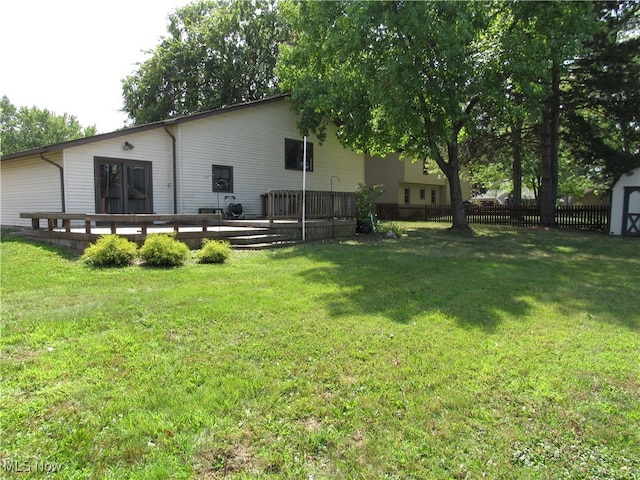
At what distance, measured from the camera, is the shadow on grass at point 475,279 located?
4.89 meters

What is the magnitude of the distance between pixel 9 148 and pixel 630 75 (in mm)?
61142

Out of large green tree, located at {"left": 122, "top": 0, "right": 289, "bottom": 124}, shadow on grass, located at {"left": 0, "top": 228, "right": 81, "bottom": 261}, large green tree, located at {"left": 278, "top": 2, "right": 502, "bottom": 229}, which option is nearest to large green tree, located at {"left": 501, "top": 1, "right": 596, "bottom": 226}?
large green tree, located at {"left": 278, "top": 2, "right": 502, "bottom": 229}

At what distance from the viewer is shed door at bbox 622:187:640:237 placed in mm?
15016

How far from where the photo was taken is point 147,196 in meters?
13.5

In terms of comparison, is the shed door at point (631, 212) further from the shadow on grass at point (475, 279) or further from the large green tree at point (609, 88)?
the shadow on grass at point (475, 279)

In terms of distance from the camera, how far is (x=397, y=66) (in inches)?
477

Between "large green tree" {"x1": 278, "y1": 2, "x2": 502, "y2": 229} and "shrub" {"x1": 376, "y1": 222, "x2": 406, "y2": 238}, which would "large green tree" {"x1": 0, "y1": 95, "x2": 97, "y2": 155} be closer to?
"large green tree" {"x1": 278, "y1": 2, "x2": 502, "y2": 229}

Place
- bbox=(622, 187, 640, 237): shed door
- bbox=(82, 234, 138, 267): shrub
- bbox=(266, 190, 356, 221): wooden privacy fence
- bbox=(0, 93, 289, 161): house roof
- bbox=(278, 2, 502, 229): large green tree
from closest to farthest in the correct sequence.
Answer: bbox=(82, 234, 138, 267): shrub → bbox=(0, 93, 289, 161): house roof → bbox=(266, 190, 356, 221): wooden privacy fence → bbox=(278, 2, 502, 229): large green tree → bbox=(622, 187, 640, 237): shed door

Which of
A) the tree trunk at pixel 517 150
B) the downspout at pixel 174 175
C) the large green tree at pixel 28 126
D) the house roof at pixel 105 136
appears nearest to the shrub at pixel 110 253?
the house roof at pixel 105 136

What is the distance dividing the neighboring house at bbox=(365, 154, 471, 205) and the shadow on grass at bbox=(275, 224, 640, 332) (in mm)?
15901

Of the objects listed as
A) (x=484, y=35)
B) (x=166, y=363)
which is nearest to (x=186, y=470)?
(x=166, y=363)

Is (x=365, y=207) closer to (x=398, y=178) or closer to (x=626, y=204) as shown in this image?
(x=626, y=204)

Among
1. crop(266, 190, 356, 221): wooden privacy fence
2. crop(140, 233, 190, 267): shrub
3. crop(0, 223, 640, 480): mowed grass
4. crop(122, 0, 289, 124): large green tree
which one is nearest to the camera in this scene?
crop(0, 223, 640, 480): mowed grass

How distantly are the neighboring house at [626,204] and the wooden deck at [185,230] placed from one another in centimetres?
1052
